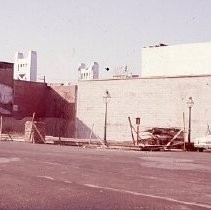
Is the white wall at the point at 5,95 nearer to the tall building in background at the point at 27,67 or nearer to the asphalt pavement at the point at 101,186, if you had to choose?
the asphalt pavement at the point at 101,186

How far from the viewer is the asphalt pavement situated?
28.5 ft

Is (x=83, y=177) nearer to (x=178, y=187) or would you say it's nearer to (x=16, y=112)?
(x=178, y=187)

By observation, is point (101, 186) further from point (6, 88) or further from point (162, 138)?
point (6, 88)

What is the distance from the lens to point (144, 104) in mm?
41562

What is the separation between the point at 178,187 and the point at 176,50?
145ft

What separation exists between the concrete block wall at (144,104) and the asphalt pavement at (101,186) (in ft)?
72.7

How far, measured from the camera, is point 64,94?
52281 millimetres

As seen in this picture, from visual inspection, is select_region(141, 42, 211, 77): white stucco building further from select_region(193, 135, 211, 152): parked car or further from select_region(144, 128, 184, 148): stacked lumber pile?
select_region(193, 135, 211, 152): parked car

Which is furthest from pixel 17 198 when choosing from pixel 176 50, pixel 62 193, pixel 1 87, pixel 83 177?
pixel 176 50

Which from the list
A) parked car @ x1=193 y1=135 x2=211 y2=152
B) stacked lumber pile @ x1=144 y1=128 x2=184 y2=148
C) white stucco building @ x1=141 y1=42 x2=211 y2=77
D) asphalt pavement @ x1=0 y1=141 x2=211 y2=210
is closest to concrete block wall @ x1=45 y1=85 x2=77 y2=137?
white stucco building @ x1=141 y1=42 x2=211 y2=77

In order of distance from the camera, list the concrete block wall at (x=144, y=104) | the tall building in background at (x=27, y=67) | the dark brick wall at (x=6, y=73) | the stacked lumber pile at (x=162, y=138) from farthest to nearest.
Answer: the tall building in background at (x=27, y=67), the dark brick wall at (x=6, y=73), the concrete block wall at (x=144, y=104), the stacked lumber pile at (x=162, y=138)

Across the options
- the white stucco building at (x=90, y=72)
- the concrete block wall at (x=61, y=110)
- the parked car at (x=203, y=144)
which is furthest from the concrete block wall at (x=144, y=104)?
the white stucco building at (x=90, y=72)

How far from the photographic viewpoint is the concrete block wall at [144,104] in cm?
3775

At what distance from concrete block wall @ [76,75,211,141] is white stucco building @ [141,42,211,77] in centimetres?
1165
